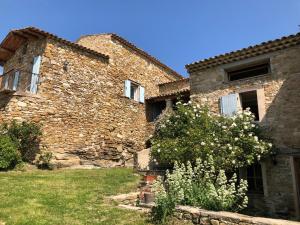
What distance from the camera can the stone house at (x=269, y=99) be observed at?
33.4 ft

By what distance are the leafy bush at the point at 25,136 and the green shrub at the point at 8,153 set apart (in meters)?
0.38

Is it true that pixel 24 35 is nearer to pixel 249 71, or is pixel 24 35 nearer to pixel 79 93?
pixel 79 93

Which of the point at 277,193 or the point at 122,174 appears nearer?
the point at 277,193

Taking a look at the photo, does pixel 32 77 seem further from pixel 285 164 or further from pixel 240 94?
pixel 285 164

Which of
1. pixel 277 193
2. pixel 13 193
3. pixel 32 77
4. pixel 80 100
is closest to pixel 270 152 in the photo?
pixel 277 193

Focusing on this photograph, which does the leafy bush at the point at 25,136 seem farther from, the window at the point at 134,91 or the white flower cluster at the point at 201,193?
the white flower cluster at the point at 201,193

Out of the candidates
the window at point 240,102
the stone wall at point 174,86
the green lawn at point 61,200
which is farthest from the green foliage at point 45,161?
the stone wall at point 174,86

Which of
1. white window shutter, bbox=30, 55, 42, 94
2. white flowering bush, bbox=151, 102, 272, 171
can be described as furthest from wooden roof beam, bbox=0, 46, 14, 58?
white flowering bush, bbox=151, 102, 272, 171

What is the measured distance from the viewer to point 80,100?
49.4ft

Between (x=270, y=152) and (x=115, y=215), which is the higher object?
(x=270, y=152)

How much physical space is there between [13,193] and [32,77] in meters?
7.67

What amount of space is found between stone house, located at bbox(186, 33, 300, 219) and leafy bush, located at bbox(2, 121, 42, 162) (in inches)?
301

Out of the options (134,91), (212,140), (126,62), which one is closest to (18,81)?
(126,62)

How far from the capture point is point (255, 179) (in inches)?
435
